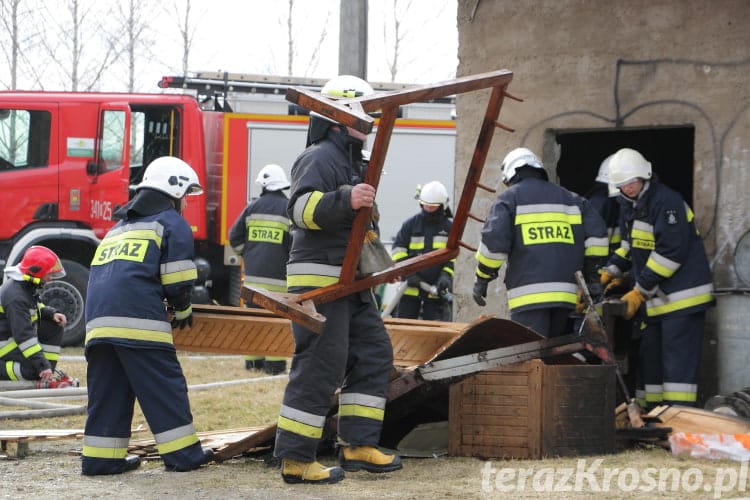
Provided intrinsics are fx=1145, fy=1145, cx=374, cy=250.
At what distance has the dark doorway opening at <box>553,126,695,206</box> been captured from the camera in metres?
10.2

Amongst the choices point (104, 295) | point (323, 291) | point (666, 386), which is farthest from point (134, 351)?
point (666, 386)

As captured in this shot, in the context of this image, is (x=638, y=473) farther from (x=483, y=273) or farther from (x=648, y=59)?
(x=648, y=59)

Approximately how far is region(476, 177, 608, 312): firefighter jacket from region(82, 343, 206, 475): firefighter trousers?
223 centimetres

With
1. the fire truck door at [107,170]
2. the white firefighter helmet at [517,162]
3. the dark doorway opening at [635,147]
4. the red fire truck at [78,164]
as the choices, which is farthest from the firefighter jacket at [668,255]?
the fire truck door at [107,170]

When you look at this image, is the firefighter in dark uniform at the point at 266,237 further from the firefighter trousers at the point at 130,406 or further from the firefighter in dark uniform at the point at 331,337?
the firefighter in dark uniform at the point at 331,337

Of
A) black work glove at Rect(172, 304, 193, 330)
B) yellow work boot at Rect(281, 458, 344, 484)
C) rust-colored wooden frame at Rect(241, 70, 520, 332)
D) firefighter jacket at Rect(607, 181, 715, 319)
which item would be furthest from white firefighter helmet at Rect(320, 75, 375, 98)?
firefighter jacket at Rect(607, 181, 715, 319)

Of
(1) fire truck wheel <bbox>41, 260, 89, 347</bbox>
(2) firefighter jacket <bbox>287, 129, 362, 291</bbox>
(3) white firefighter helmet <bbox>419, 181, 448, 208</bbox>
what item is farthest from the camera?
(1) fire truck wheel <bbox>41, 260, 89, 347</bbox>

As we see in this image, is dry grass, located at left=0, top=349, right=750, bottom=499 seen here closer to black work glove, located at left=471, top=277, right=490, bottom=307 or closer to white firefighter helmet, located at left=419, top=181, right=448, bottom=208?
black work glove, located at left=471, top=277, right=490, bottom=307

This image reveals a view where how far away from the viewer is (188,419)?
5.84m

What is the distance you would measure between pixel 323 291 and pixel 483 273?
2.02 metres

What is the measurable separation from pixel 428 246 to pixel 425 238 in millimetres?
83

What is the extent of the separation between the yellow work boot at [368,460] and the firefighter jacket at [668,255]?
238 centimetres

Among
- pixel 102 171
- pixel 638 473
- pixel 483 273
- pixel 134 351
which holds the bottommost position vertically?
pixel 638 473

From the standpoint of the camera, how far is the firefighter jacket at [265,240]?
10125 millimetres
